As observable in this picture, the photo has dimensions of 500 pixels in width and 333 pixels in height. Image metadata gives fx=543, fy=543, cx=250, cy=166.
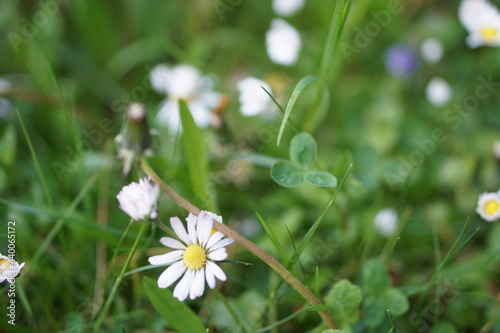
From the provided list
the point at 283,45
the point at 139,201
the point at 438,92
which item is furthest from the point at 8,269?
the point at 438,92

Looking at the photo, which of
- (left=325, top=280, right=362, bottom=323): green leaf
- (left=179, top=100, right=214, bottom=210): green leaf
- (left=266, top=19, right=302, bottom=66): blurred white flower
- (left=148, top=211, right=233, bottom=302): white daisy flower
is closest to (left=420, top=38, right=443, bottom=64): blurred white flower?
(left=266, top=19, right=302, bottom=66): blurred white flower

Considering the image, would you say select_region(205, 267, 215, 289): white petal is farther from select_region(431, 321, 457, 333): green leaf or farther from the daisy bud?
select_region(431, 321, 457, 333): green leaf

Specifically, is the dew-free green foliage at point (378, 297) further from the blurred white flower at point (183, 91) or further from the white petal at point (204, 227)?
the blurred white flower at point (183, 91)

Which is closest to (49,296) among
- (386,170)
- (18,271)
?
(18,271)

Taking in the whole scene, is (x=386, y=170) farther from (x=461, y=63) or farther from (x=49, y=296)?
(x=49, y=296)

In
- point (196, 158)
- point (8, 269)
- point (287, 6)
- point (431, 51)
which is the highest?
point (287, 6)

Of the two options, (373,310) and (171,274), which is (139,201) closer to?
(171,274)
